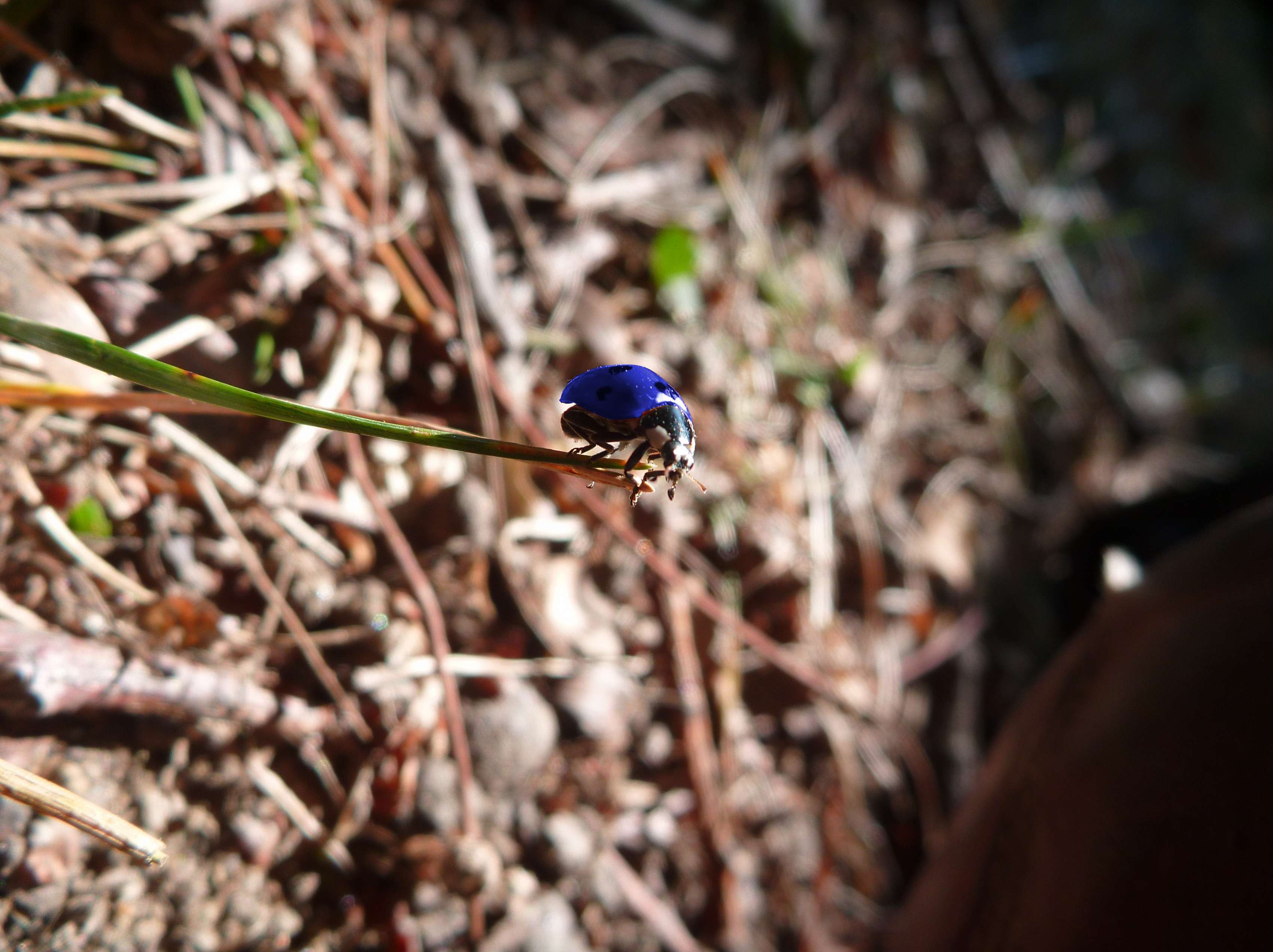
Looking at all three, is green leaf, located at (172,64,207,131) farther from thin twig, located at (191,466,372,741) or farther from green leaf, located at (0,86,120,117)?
thin twig, located at (191,466,372,741)

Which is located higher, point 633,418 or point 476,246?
point 476,246

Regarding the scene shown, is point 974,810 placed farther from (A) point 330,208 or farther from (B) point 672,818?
(A) point 330,208

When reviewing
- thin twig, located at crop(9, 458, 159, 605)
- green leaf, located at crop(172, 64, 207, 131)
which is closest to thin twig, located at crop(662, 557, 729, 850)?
thin twig, located at crop(9, 458, 159, 605)

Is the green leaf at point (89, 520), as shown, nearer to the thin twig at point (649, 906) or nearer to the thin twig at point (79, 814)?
the thin twig at point (79, 814)

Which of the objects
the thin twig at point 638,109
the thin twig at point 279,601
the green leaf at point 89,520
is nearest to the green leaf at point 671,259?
the thin twig at point 638,109

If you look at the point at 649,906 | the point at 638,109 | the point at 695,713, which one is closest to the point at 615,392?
the point at 695,713

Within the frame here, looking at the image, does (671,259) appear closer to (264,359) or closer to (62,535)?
(264,359)
